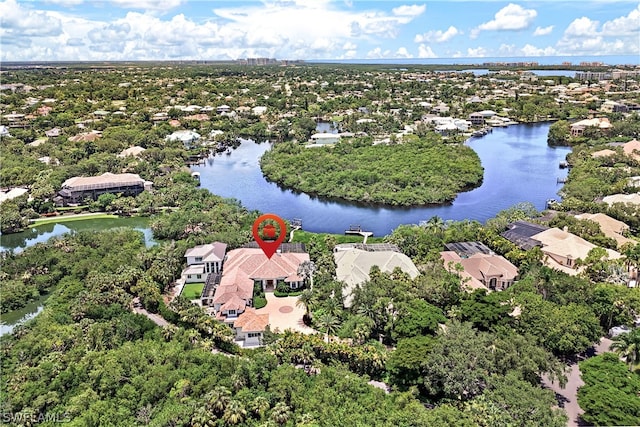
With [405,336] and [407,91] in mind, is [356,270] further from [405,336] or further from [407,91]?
[407,91]

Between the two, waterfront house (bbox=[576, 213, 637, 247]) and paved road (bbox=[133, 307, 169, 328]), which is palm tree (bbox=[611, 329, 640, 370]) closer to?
waterfront house (bbox=[576, 213, 637, 247])

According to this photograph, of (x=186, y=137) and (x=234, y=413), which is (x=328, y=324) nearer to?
(x=234, y=413)

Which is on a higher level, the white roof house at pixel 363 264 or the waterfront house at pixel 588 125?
the waterfront house at pixel 588 125

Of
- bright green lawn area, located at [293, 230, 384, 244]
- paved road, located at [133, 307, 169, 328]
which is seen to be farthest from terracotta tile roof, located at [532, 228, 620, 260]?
paved road, located at [133, 307, 169, 328]

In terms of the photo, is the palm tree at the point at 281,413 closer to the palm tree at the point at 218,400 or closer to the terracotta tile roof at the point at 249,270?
the palm tree at the point at 218,400

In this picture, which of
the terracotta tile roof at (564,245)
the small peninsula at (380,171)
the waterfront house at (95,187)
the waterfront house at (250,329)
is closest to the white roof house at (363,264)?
the waterfront house at (250,329)

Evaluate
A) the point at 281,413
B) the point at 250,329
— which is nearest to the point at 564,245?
the point at 250,329
